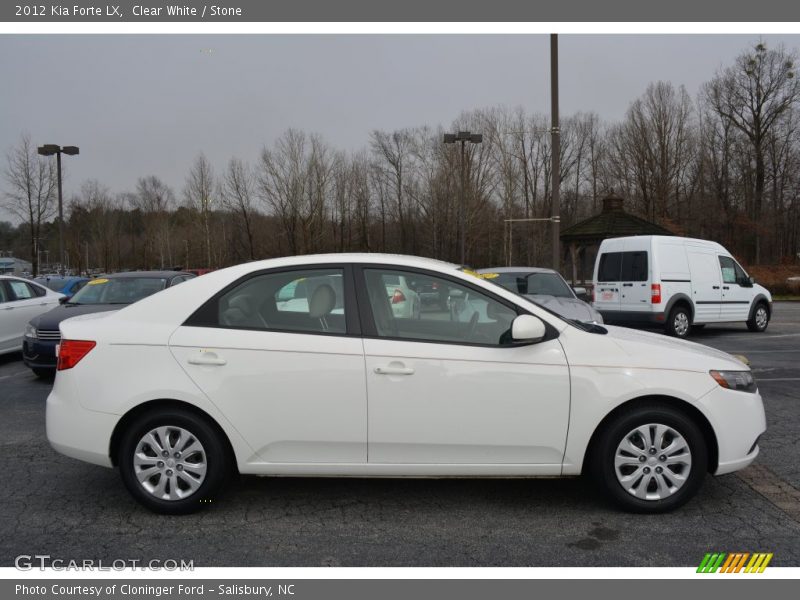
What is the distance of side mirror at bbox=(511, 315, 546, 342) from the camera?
12.2 ft

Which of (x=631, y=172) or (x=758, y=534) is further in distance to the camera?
(x=631, y=172)

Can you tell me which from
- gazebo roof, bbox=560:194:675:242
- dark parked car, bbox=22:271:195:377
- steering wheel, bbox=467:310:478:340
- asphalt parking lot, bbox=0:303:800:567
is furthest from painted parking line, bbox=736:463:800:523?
gazebo roof, bbox=560:194:675:242

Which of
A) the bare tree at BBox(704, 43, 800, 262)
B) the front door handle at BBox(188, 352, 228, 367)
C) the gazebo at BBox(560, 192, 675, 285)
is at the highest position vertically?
the bare tree at BBox(704, 43, 800, 262)

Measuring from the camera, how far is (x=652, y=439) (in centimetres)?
388

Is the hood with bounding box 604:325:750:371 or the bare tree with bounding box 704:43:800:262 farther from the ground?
the bare tree with bounding box 704:43:800:262

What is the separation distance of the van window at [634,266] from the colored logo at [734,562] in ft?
32.5

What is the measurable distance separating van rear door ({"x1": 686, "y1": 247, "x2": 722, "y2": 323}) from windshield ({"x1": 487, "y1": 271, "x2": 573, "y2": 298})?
3.54m

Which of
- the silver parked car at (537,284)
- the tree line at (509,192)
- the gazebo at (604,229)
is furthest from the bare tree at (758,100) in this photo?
the silver parked car at (537,284)

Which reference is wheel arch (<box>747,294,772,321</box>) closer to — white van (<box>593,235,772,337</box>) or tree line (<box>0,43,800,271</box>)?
white van (<box>593,235,772,337</box>)

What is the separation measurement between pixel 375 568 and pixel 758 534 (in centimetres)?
223

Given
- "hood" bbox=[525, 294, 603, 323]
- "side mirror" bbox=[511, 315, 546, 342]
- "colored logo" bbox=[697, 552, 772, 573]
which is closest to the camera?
"colored logo" bbox=[697, 552, 772, 573]

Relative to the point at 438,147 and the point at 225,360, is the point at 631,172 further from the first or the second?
the point at 225,360

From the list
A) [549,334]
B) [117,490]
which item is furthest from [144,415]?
[549,334]

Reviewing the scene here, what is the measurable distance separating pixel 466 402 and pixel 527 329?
57 centimetres
